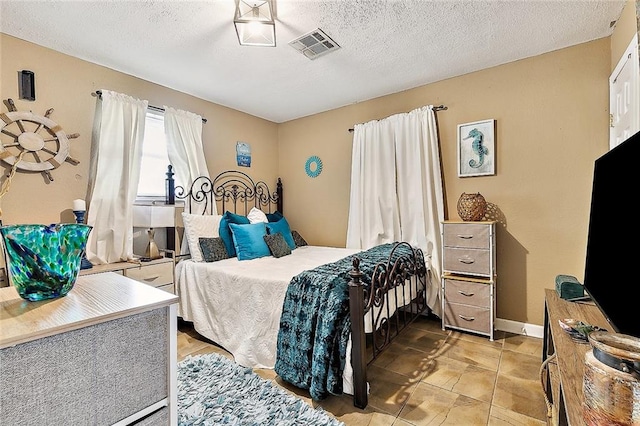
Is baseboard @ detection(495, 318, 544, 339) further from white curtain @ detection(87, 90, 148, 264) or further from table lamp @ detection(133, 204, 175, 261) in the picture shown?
white curtain @ detection(87, 90, 148, 264)

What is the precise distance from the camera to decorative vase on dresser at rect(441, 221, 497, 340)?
2.62 metres

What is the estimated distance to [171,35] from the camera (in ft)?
7.36

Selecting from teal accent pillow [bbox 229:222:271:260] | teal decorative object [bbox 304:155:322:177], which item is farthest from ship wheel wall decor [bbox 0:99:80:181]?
teal decorative object [bbox 304:155:322:177]

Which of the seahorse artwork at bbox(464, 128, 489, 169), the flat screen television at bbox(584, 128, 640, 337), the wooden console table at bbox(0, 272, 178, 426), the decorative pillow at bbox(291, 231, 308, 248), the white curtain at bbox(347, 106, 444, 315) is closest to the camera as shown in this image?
the wooden console table at bbox(0, 272, 178, 426)

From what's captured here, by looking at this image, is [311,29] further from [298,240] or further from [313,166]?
[298,240]

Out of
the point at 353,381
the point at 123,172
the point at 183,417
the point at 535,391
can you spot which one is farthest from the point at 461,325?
the point at 123,172

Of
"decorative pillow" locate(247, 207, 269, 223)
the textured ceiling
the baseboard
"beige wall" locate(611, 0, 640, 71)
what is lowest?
the baseboard

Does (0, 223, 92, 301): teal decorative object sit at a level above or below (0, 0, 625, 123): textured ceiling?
below

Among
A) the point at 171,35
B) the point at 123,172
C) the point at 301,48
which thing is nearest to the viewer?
the point at 171,35

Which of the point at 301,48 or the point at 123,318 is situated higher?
the point at 301,48

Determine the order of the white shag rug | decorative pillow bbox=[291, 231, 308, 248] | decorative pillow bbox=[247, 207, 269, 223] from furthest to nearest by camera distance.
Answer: decorative pillow bbox=[291, 231, 308, 248] → decorative pillow bbox=[247, 207, 269, 223] → the white shag rug

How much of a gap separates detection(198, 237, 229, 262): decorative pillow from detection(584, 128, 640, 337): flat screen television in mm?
2790

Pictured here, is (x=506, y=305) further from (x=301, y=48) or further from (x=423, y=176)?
(x=301, y=48)

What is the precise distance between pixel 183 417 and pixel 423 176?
286 cm
